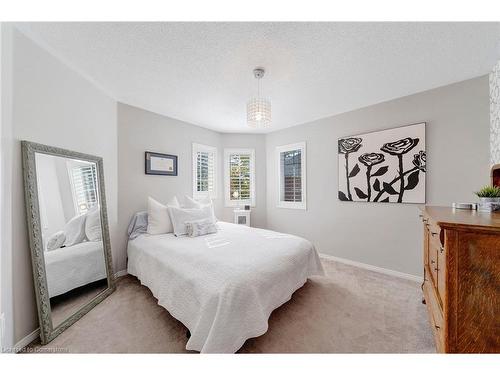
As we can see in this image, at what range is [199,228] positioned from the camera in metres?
2.51

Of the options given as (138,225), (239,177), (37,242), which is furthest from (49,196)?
(239,177)

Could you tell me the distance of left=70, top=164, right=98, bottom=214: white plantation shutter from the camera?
1866 millimetres

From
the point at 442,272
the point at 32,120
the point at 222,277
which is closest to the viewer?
the point at 442,272

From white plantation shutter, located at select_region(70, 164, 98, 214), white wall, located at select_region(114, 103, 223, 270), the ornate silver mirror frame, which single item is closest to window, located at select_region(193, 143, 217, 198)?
white wall, located at select_region(114, 103, 223, 270)

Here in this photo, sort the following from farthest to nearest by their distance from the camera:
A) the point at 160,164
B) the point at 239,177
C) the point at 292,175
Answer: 1. the point at 239,177
2. the point at 292,175
3. the point at 160,164

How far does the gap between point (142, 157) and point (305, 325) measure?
2.95m

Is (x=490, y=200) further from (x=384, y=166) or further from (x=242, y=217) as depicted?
(x=242, y=217)

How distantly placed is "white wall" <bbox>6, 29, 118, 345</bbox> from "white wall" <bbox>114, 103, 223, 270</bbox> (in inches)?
21.4

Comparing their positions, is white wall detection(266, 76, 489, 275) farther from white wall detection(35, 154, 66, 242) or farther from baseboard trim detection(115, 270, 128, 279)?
white wall detection(35, 154, 66, 242)

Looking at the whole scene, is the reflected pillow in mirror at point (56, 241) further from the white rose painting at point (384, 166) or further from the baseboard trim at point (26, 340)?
the white rose painting at point (384, 166)
